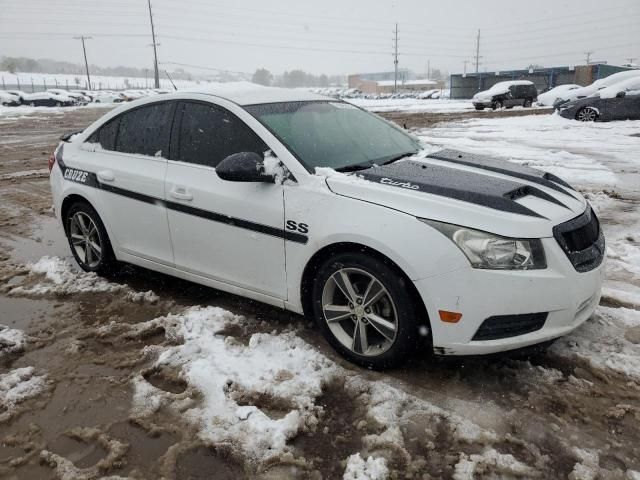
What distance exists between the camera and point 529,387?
9.32 feet

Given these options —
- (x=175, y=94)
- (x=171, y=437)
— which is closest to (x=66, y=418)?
(x=171, y=437)

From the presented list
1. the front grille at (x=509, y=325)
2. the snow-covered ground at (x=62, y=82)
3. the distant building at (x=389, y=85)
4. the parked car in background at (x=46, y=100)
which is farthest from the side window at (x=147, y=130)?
the distant building at (x=389, y=85)

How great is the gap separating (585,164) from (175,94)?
8.38m

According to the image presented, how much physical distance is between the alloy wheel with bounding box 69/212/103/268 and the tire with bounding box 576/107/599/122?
17.2m

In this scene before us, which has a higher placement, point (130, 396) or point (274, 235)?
point (274, 235)

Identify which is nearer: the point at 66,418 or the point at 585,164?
the point at 66,418

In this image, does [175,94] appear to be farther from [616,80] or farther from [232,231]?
[616,80]

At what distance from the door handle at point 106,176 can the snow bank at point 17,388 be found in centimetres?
162

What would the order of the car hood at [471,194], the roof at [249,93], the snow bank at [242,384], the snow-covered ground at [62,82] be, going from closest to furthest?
the snow bank at [242,384]
the car hood at [471,194]
the roof at [249,93]
the snow-covered ground at [62,82]

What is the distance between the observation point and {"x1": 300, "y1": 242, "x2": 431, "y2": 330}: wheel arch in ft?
9.05

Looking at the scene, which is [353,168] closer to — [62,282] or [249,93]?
[249,93]

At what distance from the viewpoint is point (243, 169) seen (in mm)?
3117

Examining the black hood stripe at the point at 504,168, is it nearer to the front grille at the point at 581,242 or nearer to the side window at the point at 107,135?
the front grille at the point at 581,242

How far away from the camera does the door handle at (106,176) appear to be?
13.6ft
